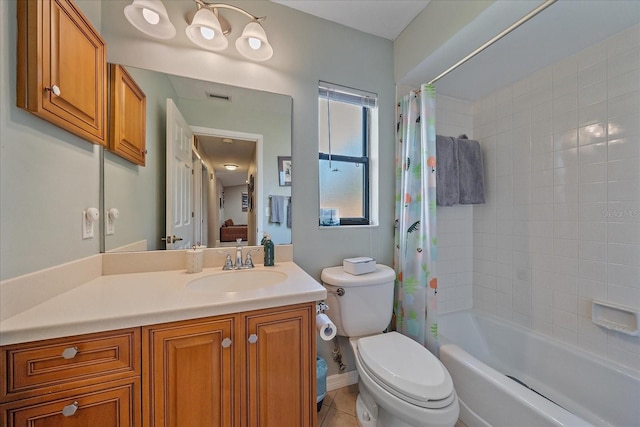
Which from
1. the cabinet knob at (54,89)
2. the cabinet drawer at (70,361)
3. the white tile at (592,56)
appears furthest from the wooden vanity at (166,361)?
the white tile at (592,56)

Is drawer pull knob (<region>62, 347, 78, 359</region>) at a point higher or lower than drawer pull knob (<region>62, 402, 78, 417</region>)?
higher

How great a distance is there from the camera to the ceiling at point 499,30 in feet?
3.92

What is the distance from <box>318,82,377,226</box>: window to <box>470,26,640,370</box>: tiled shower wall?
1.11 metres

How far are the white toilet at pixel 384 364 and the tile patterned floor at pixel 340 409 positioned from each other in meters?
0.07

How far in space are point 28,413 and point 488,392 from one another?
178 cm

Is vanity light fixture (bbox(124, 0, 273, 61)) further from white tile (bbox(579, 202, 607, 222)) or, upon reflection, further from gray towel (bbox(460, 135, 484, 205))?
white tile (bbox(579, 202, 607, 222))

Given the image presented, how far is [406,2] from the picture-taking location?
1469 mm

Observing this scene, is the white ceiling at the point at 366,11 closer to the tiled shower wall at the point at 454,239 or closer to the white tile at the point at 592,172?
the tiled shower wall at the point at 454,239

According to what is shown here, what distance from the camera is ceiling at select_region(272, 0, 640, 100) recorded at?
1195 mm

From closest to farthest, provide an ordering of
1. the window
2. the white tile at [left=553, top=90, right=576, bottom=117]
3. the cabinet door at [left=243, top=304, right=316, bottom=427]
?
1. the cabinet door at [left=243, top=304, right=316, bottom=427]
2. the white tile at [left=553, top=90, right=576, bottom=117]
3. the window

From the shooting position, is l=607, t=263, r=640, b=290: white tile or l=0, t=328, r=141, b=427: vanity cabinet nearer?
l=0, t=328, r=141, b=427: vanity cabinet

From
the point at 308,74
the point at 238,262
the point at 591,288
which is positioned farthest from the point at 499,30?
the point at 238,262

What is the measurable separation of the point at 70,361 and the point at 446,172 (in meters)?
2.21

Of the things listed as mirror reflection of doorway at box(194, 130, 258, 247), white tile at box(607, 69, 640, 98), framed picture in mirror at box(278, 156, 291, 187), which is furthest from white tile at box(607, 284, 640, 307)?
mirror reflection of doorway at box(194, 130, 258, 247)
